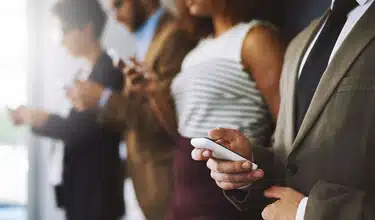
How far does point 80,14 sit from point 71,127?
28 centimetres

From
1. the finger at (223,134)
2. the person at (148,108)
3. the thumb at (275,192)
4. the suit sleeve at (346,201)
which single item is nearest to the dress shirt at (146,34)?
the person at (148,108)

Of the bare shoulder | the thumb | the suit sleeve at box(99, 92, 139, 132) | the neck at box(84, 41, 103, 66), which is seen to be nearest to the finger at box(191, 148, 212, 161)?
the thumb

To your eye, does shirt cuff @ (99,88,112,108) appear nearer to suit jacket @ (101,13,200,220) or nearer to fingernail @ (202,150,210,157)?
suit jacket @ (101,13,200,220)

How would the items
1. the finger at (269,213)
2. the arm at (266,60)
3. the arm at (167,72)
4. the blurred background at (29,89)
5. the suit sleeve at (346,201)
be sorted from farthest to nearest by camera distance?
1. the blurred background at (29,89)
2. the arm at (167,72)
3. the arm at (266,60)
4. the finger at (269,213)
5. the suit sleeve at (346,201)

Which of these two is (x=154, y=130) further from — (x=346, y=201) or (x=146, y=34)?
(x=346, y=201)

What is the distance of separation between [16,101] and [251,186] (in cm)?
65

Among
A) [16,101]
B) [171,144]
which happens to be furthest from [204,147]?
[16,101]

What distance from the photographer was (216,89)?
99 centimetres

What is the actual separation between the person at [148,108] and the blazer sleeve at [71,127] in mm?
29

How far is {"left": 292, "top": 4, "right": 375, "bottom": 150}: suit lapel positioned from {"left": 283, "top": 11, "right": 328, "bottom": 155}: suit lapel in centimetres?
9

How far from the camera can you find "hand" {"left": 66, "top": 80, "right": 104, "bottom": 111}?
1149mm

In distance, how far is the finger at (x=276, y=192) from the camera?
77cm

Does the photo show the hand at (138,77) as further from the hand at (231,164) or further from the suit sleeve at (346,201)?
the suit sleeve at (346,201)

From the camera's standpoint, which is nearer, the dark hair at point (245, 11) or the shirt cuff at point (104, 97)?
the dark hair at point (245, 11)
